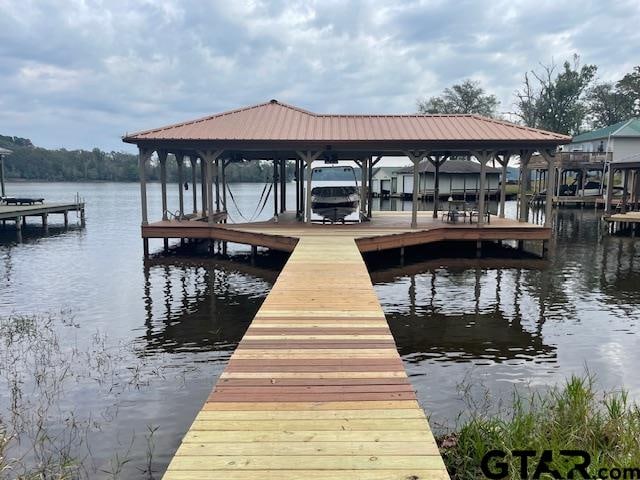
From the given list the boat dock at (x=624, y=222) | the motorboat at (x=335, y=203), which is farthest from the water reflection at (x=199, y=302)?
the boat dock at (x=624, y=222)

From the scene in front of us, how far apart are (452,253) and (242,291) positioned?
30.8ft

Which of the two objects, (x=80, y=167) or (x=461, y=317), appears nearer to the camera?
(x=461, y=317)

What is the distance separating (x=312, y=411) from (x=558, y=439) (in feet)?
8.86

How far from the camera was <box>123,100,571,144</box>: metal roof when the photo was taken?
57.1 feet

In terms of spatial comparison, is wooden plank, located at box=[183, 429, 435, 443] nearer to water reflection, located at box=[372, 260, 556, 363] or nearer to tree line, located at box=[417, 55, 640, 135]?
water reflection, located at box=[372, 260, 556, 363]

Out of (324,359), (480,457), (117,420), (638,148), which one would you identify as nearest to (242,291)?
(117,420)

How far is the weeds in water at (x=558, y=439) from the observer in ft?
14.1

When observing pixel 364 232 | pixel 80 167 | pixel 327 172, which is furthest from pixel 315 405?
pixel 80 167

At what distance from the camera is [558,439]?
4777 millimetres

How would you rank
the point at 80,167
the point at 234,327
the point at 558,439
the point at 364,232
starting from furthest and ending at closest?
the point at 80,167 < the point at 364,232 < the point at 234,327 < the point at 558,439

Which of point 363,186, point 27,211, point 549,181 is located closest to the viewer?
point 549,181

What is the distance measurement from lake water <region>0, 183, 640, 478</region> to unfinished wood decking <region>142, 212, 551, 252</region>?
955 millimetres

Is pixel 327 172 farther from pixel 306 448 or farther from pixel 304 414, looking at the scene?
pixel 306 448

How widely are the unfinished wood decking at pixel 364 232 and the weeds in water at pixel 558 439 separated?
1040 cm
